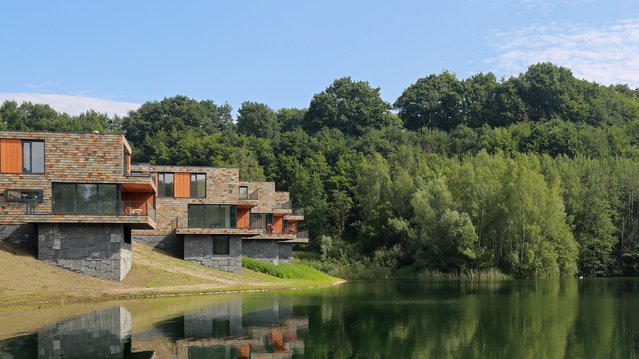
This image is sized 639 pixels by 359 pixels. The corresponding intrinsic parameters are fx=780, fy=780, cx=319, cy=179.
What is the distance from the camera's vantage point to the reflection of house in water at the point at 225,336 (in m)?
20.6

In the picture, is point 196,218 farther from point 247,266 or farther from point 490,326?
point 490,326

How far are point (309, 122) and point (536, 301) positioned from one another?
302 feet

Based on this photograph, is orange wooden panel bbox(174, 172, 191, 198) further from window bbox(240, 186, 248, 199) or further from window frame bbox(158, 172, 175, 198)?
window bbox(240, 186, 248, 199)

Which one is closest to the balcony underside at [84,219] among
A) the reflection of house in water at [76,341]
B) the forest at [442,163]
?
the reflection of house in water at [76,341]

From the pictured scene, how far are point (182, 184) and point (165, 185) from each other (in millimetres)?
1275

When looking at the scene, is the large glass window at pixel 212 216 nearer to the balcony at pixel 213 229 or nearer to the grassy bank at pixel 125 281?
the balcony at pixel 213 229

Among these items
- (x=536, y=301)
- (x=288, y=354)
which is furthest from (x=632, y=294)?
(x=288, y=354)

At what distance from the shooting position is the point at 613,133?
10900cm

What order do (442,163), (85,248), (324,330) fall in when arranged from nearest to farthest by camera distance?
(324,330) < (85,248) < (442,163)

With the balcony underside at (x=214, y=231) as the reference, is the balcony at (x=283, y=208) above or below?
above

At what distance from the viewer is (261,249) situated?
7475 centimetres

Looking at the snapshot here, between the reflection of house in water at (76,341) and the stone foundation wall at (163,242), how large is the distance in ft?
99.2

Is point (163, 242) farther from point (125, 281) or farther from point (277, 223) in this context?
point (277, 223)

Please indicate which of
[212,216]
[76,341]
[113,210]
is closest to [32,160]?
[113,210]
